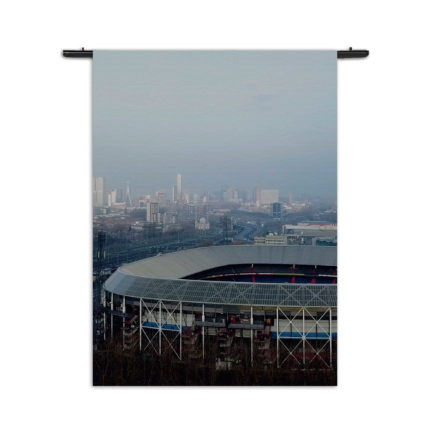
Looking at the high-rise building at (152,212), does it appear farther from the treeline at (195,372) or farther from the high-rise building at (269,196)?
the treeline at (195,372)

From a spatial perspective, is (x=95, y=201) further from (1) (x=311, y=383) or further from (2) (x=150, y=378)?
(1) (x=311, y=383)

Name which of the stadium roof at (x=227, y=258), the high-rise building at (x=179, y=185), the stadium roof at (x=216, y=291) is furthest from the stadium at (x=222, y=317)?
the stadium roof at (x=227, y=258)

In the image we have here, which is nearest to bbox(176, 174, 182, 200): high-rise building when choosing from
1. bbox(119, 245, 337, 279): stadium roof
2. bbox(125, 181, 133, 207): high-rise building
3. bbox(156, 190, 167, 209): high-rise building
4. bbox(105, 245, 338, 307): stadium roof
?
bbox(156, 190, 167, 209): high-rise building

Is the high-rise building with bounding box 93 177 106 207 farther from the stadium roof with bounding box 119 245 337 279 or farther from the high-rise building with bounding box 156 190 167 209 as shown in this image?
the stadium roof with bounding box 119 245 337 279
